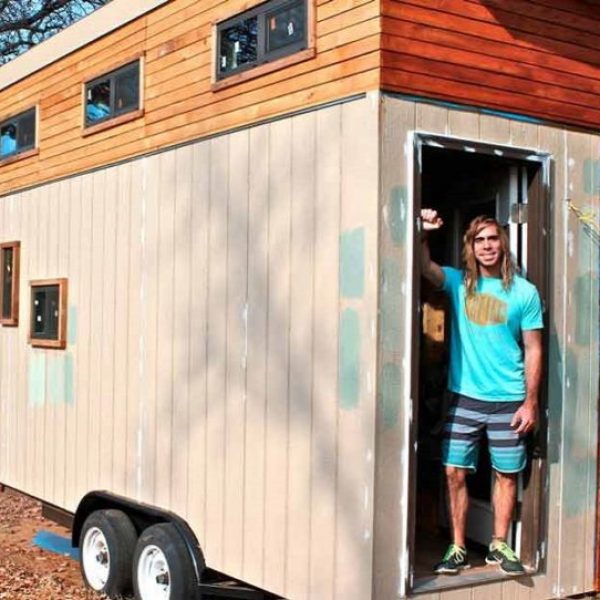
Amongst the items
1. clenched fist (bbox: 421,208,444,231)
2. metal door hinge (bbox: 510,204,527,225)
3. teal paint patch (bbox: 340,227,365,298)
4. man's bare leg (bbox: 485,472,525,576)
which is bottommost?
→ man's bare leg (bbox: 485,472,525,576)

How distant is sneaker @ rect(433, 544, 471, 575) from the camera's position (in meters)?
4.35

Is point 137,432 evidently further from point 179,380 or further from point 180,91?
point 180,91

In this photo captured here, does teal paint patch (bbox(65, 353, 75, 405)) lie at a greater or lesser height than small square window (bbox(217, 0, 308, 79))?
lesser

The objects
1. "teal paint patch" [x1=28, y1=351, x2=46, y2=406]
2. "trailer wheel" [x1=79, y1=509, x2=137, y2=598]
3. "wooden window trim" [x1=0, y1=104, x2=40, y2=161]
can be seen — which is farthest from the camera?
"wooden window trim" [x1=0, y1=104, x2=40, y2=161]

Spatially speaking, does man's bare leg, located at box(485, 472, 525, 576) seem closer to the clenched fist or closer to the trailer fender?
the clenched fist

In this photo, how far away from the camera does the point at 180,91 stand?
5488mm

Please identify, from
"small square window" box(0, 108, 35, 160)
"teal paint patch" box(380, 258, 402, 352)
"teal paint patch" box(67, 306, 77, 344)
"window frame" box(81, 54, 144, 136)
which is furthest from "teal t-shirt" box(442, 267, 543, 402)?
"small square window" box(0, 108, 35, 160)

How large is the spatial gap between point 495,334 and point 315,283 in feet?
2.99

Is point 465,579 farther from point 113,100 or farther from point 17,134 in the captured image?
point 17,134

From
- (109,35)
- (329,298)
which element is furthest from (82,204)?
(329,298)

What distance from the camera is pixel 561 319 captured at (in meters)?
4.73

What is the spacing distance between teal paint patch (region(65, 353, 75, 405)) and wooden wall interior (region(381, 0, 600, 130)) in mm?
3499

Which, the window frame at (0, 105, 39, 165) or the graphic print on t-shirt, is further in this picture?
the window frame at (0, 105, 39, 165)

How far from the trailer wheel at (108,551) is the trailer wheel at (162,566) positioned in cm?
19
